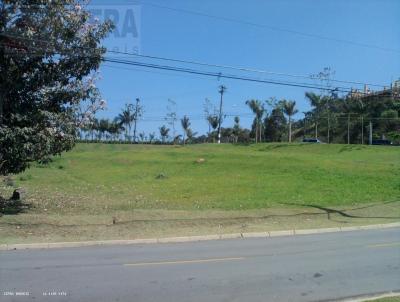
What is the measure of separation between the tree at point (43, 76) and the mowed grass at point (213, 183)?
370 centimetres

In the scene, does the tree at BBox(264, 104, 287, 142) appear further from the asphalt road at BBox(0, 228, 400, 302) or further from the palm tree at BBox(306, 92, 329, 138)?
the asphalt road at BBox(0, 228, 400, 302)

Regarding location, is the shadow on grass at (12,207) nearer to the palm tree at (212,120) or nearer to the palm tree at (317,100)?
the palm tree at (317,100)

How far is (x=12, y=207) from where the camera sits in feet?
61.9

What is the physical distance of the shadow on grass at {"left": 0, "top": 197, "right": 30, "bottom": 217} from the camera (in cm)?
1780

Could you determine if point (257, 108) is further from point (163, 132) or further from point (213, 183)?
point (213, 183)

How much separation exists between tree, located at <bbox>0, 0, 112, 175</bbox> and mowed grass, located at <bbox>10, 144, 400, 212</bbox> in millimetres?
3703

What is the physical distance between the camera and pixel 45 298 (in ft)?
25.4

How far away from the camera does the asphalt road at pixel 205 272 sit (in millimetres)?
8180

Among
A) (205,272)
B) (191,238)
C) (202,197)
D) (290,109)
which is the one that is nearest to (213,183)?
(202,197)

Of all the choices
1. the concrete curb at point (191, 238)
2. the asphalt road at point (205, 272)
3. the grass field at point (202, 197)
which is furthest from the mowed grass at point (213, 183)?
the asphalt road at point (205, 272)

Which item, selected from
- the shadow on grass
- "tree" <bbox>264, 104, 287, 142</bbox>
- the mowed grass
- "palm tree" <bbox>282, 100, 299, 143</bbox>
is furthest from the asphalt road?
"tree" <bbox>264, 104, 287, 142</bbox>

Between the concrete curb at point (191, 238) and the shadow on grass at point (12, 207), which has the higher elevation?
the shadow on grass at point (12, 207)

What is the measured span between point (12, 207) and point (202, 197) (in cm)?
890

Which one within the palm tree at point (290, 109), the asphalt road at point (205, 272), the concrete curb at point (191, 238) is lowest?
the concrete curb at point (191, 238)
